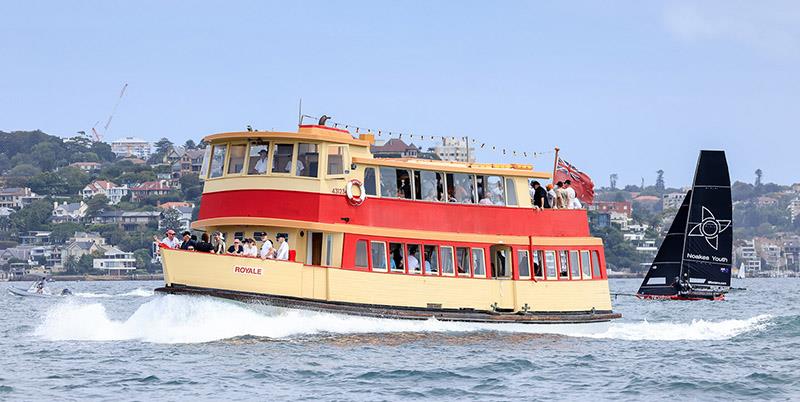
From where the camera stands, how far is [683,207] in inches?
2751

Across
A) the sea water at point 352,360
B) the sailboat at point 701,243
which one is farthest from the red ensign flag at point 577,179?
the sailboat at point 701,243

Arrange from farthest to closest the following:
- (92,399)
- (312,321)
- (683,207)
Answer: (683,207) < (312,321) < (92,399)

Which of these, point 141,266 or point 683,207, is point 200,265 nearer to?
point 683,207

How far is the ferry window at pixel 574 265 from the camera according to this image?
37.0 metres

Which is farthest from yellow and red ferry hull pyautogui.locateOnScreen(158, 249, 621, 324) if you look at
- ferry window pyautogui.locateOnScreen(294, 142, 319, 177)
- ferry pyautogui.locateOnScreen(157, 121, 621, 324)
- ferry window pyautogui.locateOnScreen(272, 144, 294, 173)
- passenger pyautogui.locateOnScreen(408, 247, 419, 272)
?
ferry window pyautogui.locateOnScreen(272, 144, 294, 173)

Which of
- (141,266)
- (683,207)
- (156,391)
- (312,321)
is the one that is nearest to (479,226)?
(312,321)

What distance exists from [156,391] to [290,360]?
359 cm

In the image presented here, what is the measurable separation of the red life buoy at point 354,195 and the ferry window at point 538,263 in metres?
5.41

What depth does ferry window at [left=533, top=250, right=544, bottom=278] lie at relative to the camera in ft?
118

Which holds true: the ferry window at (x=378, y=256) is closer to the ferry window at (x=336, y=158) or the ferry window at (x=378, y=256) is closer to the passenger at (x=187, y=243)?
the ferry window at (x=336, y=158)

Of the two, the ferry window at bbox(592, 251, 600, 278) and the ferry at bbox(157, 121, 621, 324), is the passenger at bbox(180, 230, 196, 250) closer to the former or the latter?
the ferry at bbox(157, 121, 621, 324)

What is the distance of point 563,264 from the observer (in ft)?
121

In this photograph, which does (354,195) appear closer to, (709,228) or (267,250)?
(267,250)

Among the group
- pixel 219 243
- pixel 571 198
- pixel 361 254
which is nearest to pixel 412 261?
pixel 361 254
